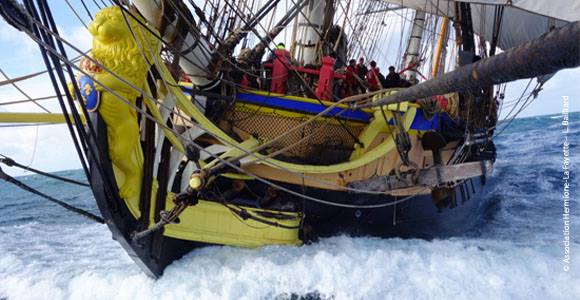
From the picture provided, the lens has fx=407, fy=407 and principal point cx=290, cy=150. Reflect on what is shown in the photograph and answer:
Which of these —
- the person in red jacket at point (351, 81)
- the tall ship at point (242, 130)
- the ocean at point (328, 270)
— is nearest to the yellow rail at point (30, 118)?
the tall ship at point (242, 130)

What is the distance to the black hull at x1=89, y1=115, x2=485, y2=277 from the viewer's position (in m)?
3.67

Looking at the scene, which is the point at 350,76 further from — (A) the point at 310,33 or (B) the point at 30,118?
(B) the point at 30,118

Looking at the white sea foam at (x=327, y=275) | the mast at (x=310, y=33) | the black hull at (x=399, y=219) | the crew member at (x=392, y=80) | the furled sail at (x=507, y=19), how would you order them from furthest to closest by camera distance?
the furled sail at (x=507, y=19), the crew member at (x=392, y=80), the mast at (x=310, y=33), the black hull at (x=399, y=219), the white sea foam at (x=327, y=275)

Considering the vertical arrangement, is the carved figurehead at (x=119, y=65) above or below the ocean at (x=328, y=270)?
above

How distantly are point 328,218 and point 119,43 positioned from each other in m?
3.61

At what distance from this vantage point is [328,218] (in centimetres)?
577

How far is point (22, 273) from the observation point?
20.0 ft

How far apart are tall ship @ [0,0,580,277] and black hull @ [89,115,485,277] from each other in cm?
2

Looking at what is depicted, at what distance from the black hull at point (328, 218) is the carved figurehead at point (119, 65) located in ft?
0.37

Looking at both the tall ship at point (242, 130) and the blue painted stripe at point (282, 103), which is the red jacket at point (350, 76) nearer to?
the tall ship at point (242, 130)

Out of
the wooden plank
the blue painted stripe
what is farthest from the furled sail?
the blue painted stripe

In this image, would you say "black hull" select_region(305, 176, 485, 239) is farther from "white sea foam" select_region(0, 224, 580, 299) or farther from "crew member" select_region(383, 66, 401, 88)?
"crew member" select_region(383, 66, 401, 88)

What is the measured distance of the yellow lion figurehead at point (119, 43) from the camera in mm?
3273

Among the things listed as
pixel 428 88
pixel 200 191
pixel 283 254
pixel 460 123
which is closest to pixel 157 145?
pixel 200 191
